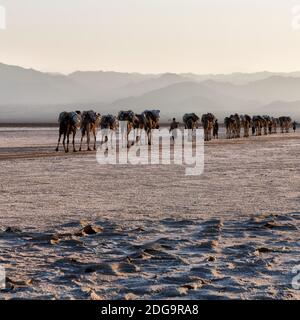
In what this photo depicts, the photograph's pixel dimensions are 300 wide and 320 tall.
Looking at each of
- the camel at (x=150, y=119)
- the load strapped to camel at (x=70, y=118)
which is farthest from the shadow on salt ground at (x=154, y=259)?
the camel at (x=150, y=119)

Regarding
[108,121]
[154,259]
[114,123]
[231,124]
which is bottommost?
[154,259]

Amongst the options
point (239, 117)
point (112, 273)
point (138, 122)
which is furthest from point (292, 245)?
point (239, 117)

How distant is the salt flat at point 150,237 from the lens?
24.6 feet

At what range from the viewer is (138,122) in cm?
4459

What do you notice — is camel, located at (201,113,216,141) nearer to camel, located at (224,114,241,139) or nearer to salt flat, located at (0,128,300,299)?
camel, located at (224,114,241,139)

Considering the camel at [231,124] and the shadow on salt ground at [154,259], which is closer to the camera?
the shadow on salt ground at [154,259]

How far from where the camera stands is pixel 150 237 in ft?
33.5

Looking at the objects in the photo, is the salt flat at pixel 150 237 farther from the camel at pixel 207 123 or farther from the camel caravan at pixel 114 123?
the camel at pixel 207 123

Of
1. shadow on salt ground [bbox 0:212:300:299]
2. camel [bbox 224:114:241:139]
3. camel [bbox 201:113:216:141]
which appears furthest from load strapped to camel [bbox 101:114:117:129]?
shadow on salt ground [bbox 0:212:300:299]

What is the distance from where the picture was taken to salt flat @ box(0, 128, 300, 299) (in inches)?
295

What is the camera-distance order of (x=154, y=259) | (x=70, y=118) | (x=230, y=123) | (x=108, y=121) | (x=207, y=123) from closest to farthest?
(x=154, y=259)
(x=70, y=118)
(x=108, y=121)
(x=207, y=123)
(x=230, y=123)

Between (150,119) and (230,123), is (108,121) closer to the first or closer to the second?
(150,119)

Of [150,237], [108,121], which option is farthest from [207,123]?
[150,237]
